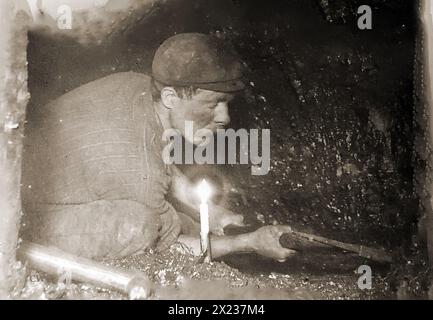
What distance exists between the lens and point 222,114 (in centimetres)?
242

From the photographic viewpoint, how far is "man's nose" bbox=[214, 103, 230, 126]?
242cm

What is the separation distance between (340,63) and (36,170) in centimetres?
A: 163

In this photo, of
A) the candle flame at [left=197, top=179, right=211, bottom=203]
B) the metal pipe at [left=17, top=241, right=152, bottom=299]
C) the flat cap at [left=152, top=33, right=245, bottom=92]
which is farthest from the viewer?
the candle flame at [left=197, top=179, right=211, bottom=203]

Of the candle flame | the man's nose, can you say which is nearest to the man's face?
the man's nose

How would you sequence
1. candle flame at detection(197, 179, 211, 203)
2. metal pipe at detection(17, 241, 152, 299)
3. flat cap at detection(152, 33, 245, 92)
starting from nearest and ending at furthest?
1. metal pipe at detection(17, 241, 152, 299)
2. flat cap at detection(152, 33, 245, 92)
3. candle flame at detection(197, 179, 211, 203)

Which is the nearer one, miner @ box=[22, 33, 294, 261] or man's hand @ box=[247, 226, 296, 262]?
miner @ box=[22, 33, 294, 261]

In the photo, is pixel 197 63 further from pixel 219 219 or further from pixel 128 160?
pixel 219 219

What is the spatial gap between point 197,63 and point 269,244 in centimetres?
101

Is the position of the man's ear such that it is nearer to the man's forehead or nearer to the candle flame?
the man's forehead

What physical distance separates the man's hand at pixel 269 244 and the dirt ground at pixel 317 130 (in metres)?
0.04

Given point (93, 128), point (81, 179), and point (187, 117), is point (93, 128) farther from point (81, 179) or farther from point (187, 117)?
point (187, 117)

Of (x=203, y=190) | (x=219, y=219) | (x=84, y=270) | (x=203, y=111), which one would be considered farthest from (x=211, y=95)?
(x=84, y=270)

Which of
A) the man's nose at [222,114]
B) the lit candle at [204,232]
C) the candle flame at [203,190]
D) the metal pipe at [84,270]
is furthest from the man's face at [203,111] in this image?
the metal pipe at [84,270]

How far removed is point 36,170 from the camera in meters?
2.23
